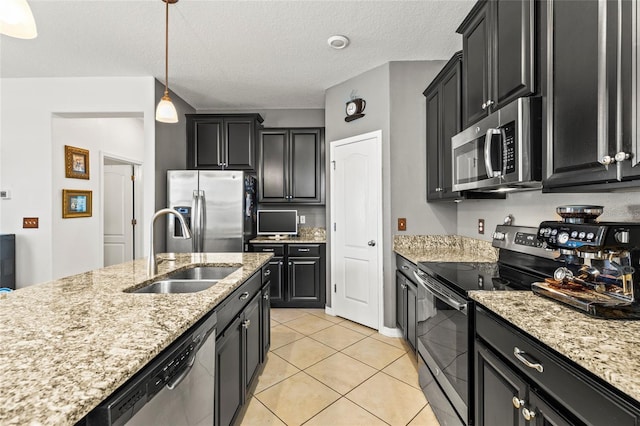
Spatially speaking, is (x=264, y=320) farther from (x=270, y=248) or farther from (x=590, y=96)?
(x=590, y=96)

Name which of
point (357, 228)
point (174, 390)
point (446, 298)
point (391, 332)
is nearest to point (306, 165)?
point (357, 228)

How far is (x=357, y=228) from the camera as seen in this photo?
3.40m

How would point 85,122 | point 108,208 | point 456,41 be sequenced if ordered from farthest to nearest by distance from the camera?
point 108,208, point 85,122, point 456,41

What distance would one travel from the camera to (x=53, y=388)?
61cm

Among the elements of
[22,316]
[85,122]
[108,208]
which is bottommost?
[22,316]

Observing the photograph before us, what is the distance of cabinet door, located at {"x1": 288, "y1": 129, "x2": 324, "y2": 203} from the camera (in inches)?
168

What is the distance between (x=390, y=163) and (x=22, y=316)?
9.30ft

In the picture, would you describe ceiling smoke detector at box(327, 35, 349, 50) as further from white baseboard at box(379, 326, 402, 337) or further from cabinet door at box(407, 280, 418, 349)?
white baseboard at box(379, 326, 402, 337)

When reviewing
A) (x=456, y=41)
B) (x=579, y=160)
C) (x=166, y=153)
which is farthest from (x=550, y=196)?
(x=166, y=153)

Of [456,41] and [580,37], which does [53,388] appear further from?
[456,41]

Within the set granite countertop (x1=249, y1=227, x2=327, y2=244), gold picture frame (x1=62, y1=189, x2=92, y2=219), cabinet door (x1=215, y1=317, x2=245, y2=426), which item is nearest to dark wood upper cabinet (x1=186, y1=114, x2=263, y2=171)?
granite countertop (x1=249, y1=227, x2=327, y2=244)

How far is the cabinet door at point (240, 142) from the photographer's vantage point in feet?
13.9

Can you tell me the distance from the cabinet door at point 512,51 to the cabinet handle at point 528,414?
4.28ft

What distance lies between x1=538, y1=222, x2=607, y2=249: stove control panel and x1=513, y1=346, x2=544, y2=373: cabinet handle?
0.45m
